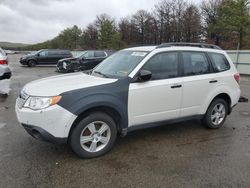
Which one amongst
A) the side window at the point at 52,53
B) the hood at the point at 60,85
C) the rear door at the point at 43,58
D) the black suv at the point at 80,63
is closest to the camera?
the hood at the point at 60,85

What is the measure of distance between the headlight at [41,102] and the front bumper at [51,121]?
6 cm

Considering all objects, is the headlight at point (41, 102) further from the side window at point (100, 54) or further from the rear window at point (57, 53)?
the rear window at point (57, 53)

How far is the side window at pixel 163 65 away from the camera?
425cm

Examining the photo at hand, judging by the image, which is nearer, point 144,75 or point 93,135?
point 93,135

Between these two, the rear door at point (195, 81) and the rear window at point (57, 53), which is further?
the rear window at point (57, 53)

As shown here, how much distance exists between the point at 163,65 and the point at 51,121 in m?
2.15

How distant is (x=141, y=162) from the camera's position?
146 inches

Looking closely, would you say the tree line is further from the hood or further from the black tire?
the hood

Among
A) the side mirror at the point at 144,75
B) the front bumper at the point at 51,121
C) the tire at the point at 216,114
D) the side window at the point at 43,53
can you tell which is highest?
the side window at the point at 43,53

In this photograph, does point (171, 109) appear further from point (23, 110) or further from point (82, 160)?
point (23, 110)

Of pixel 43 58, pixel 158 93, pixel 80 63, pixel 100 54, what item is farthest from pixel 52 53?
pixel 158 93

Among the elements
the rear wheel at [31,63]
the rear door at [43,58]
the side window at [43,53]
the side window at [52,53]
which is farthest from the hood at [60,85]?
the side window at [52,53]

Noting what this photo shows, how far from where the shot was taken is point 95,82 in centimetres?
385

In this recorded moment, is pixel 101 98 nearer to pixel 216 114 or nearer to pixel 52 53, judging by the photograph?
pixel 216 114
